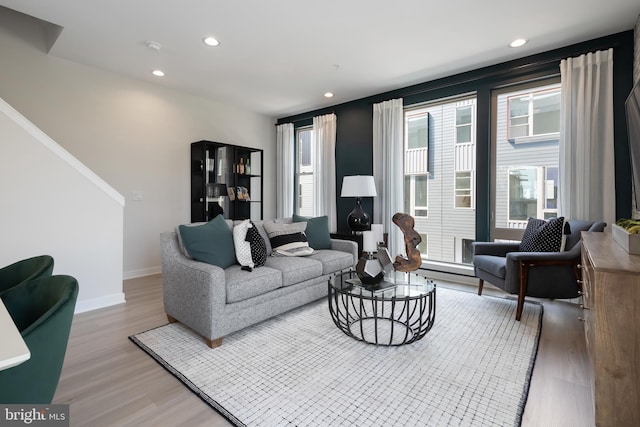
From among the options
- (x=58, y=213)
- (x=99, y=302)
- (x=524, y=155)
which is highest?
(x=524, y=155)

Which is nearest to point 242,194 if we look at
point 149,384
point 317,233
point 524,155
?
point 317,233

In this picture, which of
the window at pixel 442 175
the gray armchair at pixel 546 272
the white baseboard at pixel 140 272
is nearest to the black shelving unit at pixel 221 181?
the white baseboard at pixel 140 272

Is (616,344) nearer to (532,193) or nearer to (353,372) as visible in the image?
(353,372)

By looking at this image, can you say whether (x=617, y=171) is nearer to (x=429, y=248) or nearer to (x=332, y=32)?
(x=429, y=248)

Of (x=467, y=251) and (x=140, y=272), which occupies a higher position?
(x=467, y=251)

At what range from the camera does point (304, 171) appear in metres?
5.71

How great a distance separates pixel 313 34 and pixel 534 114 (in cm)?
263

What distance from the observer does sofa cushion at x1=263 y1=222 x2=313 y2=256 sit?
3.17 metres

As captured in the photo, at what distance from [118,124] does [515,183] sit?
4.95 meters

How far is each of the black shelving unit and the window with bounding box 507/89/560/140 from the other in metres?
3.68

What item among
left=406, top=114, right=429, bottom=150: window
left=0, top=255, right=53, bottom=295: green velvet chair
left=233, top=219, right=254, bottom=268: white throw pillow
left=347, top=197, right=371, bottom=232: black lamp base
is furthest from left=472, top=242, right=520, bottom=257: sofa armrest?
left=0, top=255, right=53, bottom=295: green velvet chair

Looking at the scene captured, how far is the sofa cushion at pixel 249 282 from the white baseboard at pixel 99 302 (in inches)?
55.2

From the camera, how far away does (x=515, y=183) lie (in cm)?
357

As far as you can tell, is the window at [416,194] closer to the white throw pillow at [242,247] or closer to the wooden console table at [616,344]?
the white throw pillow at [242,247]
